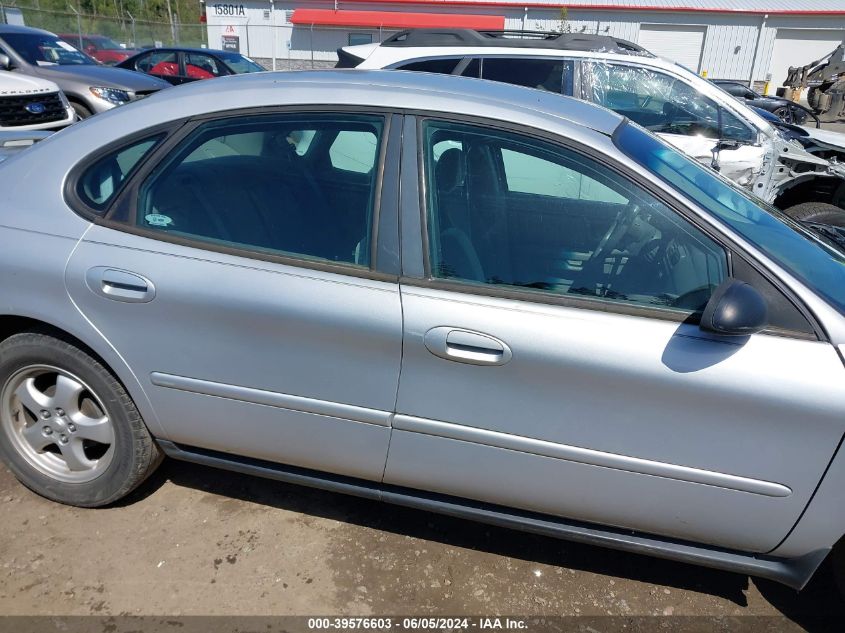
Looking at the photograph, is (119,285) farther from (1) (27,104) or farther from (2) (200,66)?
(2) (200,66)

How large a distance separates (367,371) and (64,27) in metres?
30.3

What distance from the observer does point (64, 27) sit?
86.7ft

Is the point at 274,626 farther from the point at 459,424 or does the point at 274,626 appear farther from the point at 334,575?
the point at 459,424

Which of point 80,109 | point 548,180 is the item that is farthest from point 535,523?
point 80,109

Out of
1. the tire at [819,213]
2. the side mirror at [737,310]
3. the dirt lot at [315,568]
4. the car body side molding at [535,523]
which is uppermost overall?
the side mirror at [737,310]

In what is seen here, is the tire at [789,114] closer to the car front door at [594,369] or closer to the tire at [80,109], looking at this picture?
the tire at [80,109]

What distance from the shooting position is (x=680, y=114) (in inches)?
216

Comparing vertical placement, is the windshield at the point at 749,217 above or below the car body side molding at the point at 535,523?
above

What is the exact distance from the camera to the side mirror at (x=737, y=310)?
187 cm

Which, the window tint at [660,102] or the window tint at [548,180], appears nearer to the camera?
the window tint at [548,180]

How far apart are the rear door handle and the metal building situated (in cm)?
3071

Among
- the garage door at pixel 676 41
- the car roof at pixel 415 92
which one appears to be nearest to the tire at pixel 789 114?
the garage door at pixel 676 41

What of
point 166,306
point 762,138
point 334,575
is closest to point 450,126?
point 166,306

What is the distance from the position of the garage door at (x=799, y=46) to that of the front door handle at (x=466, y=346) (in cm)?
3620
